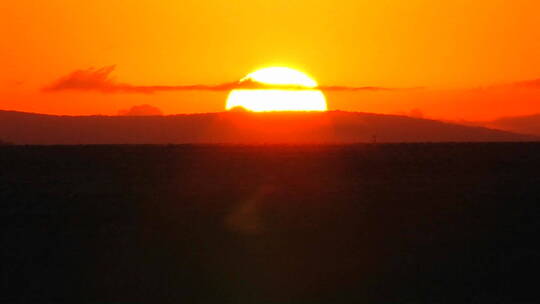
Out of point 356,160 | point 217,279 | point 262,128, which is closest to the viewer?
point 217,279

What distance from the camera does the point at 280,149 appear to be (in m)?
38.0

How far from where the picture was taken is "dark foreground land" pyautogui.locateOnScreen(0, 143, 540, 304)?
768 inches

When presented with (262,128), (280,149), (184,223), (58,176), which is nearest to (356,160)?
(280,149)

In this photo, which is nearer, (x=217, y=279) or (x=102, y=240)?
(x=217, y=279)

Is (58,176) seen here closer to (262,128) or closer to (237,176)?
(237,176)

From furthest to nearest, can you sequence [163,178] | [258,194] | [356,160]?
[356,160] → [163,178] → [258,194]

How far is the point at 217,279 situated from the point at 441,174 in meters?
13.7

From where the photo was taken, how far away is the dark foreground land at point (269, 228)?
19500 mm

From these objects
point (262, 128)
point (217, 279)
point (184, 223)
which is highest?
point (262, 128)

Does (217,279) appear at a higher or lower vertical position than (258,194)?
lower

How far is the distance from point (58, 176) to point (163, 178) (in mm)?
2894

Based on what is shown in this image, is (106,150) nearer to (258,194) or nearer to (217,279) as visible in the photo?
(258,194)

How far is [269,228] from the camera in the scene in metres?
24.2

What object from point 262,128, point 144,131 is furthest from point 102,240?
point 144,131
